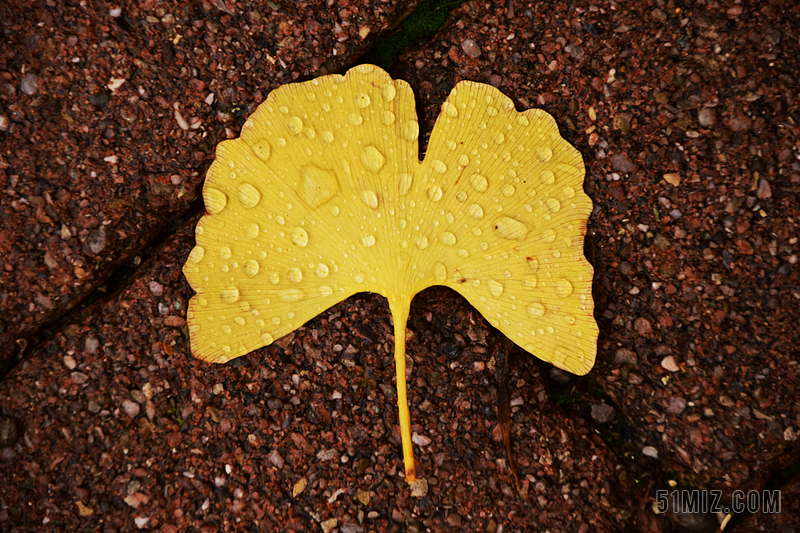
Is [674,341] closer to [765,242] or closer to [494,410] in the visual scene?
[765,242]

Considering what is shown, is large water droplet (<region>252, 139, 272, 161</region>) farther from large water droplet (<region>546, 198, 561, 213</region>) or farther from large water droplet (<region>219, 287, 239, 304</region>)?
large water droplet (<region>546, 198, 561, 213</region>)

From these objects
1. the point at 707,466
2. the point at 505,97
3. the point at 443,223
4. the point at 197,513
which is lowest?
the point at 197,513

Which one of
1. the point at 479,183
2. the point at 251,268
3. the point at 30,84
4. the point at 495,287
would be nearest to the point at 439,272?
the point at 495,287

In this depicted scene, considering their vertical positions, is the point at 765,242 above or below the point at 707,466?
above

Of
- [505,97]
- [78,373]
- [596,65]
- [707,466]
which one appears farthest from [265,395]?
[596,65]

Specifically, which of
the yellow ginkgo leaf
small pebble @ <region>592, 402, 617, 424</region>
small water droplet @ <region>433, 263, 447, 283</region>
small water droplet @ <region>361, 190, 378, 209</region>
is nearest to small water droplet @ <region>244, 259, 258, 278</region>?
the yellow ginkgo leaf

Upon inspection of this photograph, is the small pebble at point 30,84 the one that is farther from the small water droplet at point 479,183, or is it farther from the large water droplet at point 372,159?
the small water droplet at point 479,183
